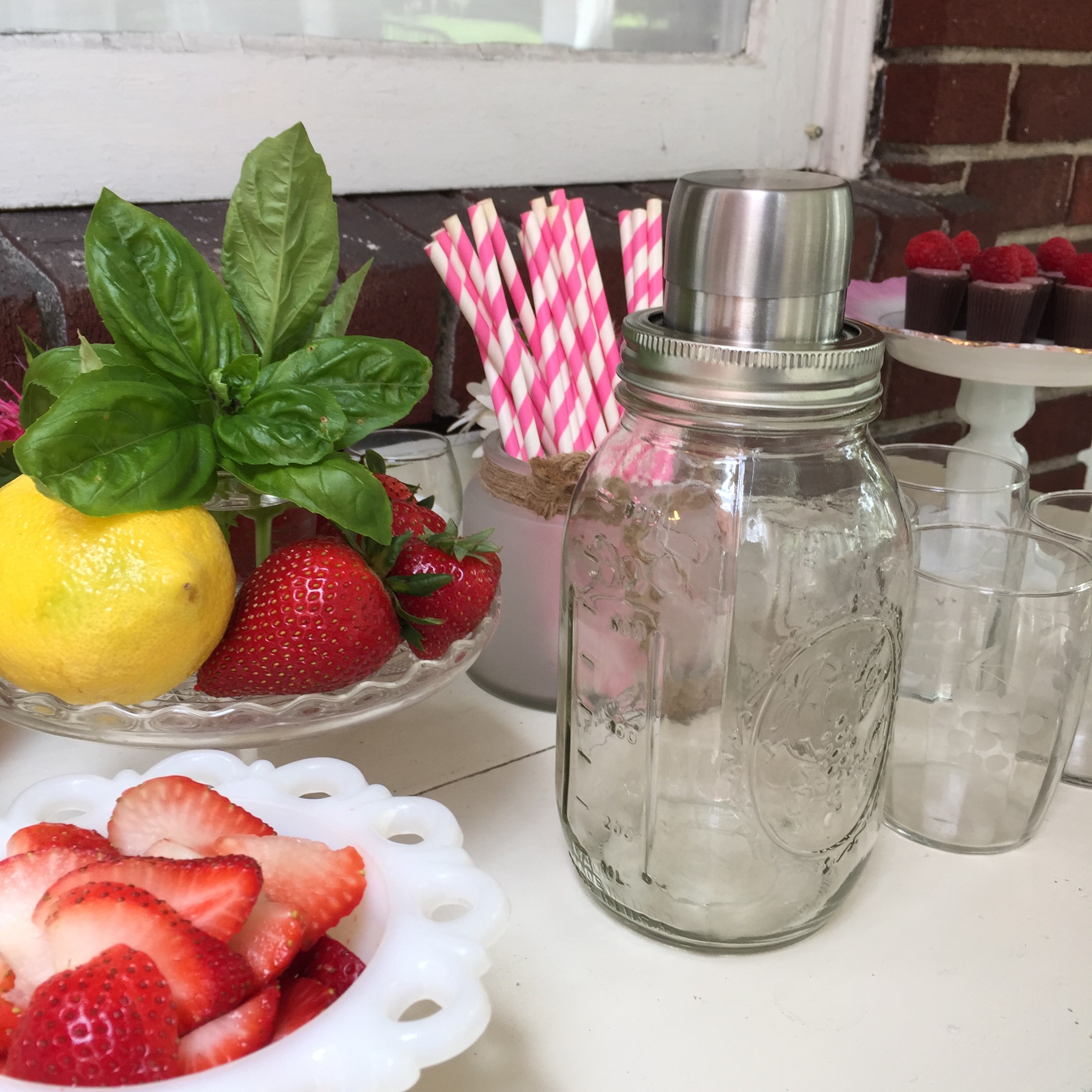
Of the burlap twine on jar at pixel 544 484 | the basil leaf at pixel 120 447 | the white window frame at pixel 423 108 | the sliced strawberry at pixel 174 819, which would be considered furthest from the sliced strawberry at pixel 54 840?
the white window frame at pixel 423 108

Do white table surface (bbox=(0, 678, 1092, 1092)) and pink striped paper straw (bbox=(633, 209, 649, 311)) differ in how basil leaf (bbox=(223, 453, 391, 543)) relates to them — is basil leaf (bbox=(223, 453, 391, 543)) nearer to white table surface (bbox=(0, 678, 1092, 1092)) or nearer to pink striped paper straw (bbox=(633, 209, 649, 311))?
white table surface (bbox=(0, 678, 1092, 1092))

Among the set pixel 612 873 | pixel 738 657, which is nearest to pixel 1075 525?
pixel 738 657

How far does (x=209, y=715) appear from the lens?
49 cm

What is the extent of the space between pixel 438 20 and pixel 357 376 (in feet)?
1.87

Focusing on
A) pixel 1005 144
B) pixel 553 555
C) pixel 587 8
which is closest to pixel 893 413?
pixel 1005 144

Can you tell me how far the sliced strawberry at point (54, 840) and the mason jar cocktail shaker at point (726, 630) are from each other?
23 centimetres

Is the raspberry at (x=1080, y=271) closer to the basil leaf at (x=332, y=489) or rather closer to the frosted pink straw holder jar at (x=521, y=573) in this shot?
the frosted pink straw holder jar at (x=521, y=573)

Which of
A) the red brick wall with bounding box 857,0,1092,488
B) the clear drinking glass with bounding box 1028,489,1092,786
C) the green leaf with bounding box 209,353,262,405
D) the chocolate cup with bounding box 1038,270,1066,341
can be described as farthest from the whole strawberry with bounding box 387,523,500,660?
the red brick wall with bounding box 857,0,1092,488

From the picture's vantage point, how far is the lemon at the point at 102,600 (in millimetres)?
469

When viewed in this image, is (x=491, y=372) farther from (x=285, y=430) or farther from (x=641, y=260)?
(x=285, y=430)

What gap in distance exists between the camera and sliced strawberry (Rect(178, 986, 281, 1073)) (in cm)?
36

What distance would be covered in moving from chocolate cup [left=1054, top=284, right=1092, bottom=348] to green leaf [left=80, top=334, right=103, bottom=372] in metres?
0.73

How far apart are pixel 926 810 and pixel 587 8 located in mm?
783

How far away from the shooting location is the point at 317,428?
0.50 meters
